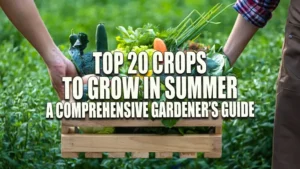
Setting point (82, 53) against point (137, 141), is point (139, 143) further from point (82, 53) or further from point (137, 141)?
point (82, 53)

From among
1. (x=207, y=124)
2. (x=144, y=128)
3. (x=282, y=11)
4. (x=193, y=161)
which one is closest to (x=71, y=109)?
(x=144, y=128)

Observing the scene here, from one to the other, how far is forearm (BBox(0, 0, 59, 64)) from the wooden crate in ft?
1.06

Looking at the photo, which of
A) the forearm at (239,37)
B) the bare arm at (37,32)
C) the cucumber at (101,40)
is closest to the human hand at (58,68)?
the bare arm at (37,32)

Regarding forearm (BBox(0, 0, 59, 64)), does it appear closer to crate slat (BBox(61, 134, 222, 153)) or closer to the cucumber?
the cucumber

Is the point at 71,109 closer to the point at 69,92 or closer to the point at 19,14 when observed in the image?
the point at 69,92

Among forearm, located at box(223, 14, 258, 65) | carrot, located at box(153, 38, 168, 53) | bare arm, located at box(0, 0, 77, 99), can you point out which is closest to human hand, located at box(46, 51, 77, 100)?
bare arm, located at box(0, 0, 77, 99)

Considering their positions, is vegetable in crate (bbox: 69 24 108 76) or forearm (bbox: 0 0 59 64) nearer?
forearm (bbox: 0 0 59 64)

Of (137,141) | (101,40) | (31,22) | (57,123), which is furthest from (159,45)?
(57,123)

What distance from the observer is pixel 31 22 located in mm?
3365

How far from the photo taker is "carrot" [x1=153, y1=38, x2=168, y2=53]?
11.1 feet

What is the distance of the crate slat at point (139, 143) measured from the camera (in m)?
3.27

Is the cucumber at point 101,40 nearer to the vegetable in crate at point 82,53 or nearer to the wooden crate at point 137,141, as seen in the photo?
the vegetable in crate at point 82,53

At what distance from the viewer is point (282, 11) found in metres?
8.03

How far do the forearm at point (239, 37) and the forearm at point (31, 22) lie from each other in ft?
2.34
